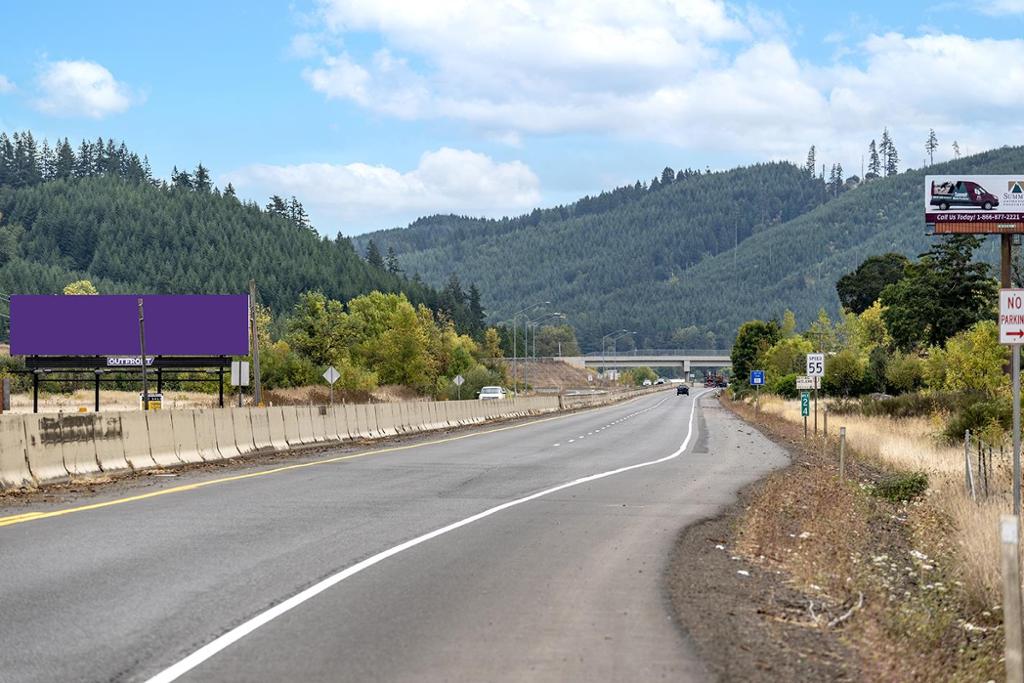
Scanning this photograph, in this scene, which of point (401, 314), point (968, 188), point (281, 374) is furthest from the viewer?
point (401, 314)

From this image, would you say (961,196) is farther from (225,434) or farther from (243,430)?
(225,434)

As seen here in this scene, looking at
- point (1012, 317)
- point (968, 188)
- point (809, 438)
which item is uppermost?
point (968, 188)

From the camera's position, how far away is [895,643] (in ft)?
30.6

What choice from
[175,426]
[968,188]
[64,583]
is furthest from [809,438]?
[64,583]

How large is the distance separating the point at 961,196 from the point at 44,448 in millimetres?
44060

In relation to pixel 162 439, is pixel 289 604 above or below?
below

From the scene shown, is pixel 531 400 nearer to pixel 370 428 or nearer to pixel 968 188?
pixel 968 188

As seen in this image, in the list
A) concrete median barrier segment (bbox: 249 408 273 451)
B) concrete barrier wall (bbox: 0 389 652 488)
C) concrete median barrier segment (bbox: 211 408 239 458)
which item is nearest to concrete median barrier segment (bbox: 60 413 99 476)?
concrete barrier wall (bbox: 0 389 652 488)

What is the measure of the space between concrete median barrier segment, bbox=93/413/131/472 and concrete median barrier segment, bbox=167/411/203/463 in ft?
6.99

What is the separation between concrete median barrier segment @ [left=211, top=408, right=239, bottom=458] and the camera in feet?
92.2

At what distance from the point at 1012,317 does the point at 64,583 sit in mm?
11722

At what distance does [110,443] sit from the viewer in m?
23.0

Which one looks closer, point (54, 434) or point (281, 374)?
point (54, 434)

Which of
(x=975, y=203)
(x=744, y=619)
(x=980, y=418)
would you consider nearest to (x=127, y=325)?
(x=975, y=203)
